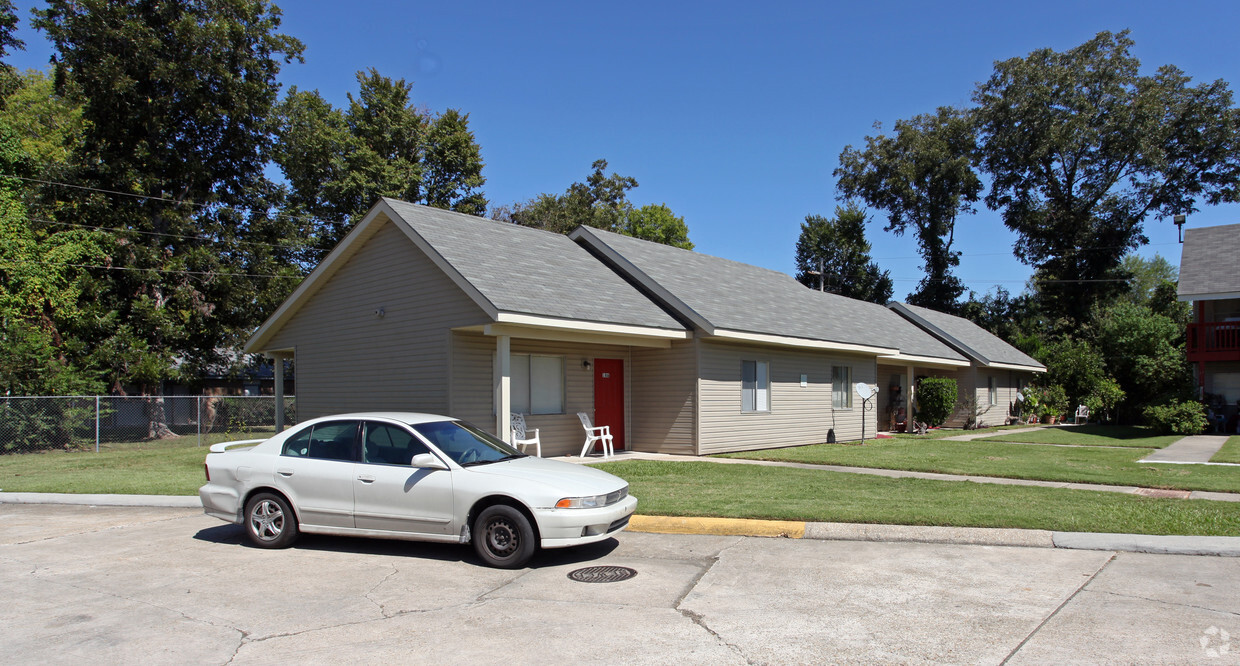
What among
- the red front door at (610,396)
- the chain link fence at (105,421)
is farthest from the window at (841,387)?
the chain link fence at (105,421)

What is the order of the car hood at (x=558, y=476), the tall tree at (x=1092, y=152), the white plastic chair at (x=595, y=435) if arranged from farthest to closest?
1. the tall tree at (x=1092, y=152)
2. the white plastic chair at (x=595, y=435)
3. the car hood at (x=558, y=476)

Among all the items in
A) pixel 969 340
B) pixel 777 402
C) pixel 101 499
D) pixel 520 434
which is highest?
pixel 969 340

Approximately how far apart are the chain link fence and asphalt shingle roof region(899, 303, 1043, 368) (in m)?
25.7

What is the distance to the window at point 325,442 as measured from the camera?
8234 mm

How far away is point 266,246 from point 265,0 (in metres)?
9.51

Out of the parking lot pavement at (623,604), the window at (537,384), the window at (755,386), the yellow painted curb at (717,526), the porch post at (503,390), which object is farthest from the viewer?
the window at (755,386)

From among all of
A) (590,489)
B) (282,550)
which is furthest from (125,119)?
(590,489)

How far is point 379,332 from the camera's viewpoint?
54.7 ft

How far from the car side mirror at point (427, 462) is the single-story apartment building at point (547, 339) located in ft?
18.9

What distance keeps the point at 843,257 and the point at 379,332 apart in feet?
157

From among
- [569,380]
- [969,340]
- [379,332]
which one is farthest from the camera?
[969,340]

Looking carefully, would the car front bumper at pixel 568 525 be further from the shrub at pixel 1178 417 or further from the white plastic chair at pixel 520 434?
the shrub at pixel 1178 417

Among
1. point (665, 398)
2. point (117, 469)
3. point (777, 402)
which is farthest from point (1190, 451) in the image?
point (117, 469)

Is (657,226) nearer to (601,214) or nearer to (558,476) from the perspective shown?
(601,214)
